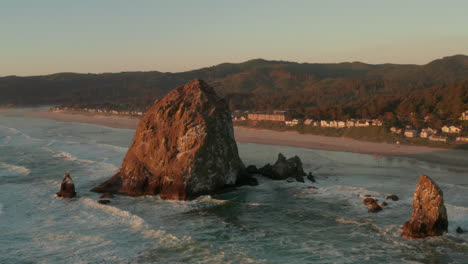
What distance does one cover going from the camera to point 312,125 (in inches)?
3214

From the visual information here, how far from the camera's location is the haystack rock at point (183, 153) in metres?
35.5

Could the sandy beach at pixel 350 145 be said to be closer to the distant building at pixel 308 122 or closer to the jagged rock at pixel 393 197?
the distant building at pixel 308 122

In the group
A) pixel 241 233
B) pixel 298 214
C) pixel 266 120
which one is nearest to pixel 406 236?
pixel 298 214

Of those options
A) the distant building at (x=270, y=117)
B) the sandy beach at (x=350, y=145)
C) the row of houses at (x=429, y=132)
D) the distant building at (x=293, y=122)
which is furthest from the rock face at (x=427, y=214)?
the distant building at (x=270, y=117)

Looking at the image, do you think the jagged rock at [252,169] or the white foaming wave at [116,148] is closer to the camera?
the jagged rock at [252,169]

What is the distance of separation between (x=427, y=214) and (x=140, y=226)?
730 inches

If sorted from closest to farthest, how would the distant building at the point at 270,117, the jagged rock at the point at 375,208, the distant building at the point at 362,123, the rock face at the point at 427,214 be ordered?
the rock face at the point at 427,214, the jagged rock at the point at 375,208, the distant building at the point at 362,123, the distant building at the point at 270,117

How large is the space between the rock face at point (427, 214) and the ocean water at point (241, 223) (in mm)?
615

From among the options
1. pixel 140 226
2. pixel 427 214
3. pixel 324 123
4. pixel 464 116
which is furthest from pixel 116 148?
pixel 464 116

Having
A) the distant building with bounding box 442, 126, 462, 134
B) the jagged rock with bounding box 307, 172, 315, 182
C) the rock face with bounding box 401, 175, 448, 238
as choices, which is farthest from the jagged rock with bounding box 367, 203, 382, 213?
the distant building with bounding box 442, 126, 462, 134

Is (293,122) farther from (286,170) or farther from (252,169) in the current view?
(286,170)

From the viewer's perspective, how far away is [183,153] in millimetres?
36250

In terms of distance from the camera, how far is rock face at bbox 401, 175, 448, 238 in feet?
79.2

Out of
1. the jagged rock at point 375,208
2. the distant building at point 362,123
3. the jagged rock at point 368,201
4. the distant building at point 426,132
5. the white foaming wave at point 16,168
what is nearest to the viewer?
the jagged rock at point 375,208
